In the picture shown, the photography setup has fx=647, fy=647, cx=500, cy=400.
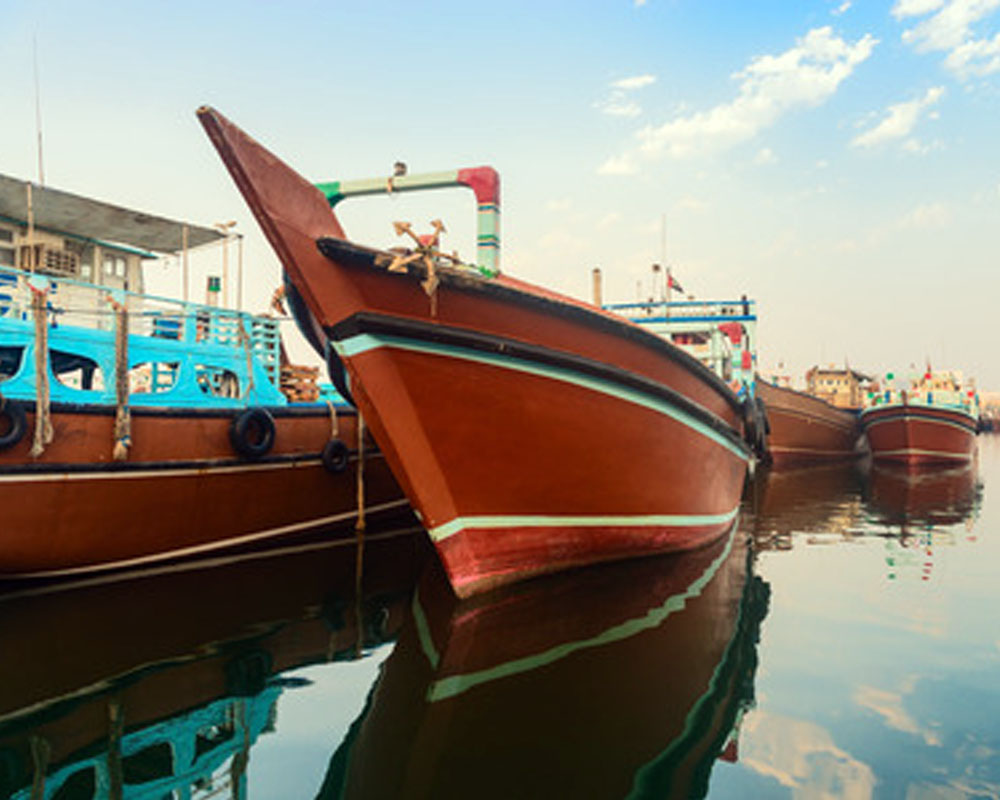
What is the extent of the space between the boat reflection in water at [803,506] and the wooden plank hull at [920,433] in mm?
3310

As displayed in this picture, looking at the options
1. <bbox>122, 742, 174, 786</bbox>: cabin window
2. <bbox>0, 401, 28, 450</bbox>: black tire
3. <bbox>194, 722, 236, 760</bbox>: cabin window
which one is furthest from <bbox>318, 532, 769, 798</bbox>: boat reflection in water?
<bbox>0, 401, 28, 450</bbox>: black tire

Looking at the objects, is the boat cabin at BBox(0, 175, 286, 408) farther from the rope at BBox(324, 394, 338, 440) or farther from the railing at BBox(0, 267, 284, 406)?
the rope at BBox(324, 394, 338, 440)

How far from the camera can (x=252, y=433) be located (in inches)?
313

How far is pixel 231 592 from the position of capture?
6.33 metres

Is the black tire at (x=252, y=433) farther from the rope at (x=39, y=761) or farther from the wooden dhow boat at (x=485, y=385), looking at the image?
the rope at (x=39, y=761)

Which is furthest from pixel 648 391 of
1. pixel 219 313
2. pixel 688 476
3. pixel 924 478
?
pixel 924 478

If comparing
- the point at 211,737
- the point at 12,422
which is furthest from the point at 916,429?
the point at 12,422

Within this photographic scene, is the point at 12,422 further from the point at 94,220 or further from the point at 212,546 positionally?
the point at 94,220

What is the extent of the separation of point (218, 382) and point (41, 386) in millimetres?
3025

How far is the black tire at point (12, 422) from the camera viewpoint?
6.11 meters

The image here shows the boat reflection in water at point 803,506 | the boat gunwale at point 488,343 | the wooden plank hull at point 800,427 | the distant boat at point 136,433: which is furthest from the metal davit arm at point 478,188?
the wooden plank hull at point 800,427

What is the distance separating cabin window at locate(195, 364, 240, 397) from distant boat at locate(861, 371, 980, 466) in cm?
2279

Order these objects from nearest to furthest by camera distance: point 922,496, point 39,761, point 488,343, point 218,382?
point 39,761, point 488,343, point 218,382, point 922,496

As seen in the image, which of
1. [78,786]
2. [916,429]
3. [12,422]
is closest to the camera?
[78,786]
